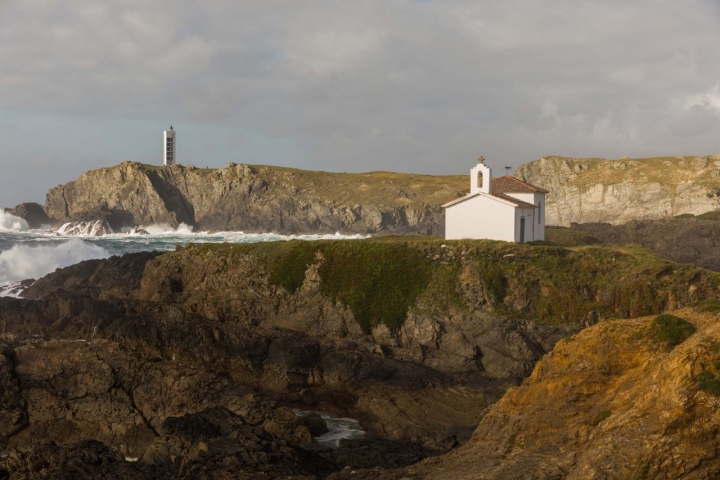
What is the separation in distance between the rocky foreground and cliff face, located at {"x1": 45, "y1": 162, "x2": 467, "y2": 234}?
5659 cm

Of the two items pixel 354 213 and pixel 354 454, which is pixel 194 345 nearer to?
pixel 354 454

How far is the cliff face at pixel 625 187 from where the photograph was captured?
80188mm

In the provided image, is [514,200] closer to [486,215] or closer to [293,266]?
[486,215]

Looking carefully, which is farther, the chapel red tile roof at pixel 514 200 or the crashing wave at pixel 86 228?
the crashing wave at pixel 86 228

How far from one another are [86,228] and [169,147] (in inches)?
1250

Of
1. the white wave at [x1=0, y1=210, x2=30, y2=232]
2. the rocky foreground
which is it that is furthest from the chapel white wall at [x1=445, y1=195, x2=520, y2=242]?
the white wave at [x1=0, y1=210, x2=30, y2=232]

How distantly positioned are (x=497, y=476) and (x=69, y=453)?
736cm

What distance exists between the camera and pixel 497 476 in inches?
387

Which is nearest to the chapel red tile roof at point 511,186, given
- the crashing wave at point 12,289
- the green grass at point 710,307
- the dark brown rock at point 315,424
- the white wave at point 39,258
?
the dark brown rock at point 315,424

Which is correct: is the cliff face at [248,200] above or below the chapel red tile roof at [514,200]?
above

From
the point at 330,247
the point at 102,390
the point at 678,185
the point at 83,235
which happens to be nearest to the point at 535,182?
the point at 678,185

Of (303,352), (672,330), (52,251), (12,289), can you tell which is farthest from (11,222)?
(672,330)

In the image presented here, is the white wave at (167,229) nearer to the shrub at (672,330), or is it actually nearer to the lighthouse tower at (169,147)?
the lighthouse tower at (169,147)

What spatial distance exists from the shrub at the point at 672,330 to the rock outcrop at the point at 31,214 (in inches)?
3755
